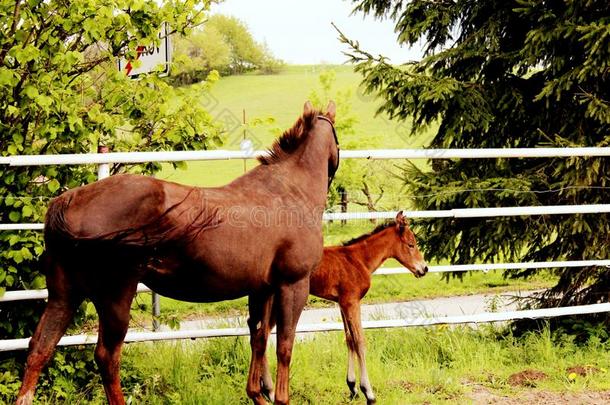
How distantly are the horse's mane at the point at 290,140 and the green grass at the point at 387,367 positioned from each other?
1528 mm

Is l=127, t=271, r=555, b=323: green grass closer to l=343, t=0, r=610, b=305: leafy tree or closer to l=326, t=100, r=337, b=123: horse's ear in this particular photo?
l=343, t=0, r=610, b=305: leafy tree

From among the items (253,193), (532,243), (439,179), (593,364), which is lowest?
(593,364)

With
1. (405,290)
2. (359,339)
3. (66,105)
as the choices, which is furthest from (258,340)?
(405,290)

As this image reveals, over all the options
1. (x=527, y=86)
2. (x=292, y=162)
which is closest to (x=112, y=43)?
(x=292, y=162)

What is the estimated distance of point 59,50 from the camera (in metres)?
4.78

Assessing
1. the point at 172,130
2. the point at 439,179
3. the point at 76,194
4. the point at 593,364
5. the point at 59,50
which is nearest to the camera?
the point at 76,194

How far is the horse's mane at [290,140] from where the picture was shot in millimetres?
4312

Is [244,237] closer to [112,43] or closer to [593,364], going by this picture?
[112,43]

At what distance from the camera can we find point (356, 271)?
16.7ft

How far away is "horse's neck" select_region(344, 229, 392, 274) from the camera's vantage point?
5.20 m

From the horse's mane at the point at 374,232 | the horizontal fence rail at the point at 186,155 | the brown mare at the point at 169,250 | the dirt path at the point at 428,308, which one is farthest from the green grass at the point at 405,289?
the brown mare at the point at 169,250

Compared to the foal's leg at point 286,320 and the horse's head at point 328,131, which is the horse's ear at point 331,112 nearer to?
the horse's head at point 328,131

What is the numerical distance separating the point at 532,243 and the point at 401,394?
2.66m

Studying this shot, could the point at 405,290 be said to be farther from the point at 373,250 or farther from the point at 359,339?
the point at 359,339
